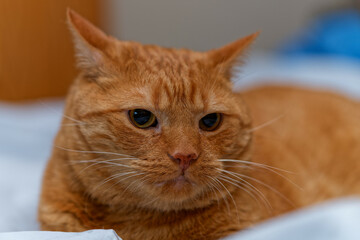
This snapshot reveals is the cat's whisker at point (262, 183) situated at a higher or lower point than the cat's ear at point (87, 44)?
lower

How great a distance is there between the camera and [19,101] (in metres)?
3.22

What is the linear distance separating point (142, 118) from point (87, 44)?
0.93 feet

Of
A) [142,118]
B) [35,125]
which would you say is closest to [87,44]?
[142,118]

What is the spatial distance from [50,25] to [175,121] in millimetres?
2282

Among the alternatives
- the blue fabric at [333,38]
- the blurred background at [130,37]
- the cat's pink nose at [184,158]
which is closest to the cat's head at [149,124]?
the cat's pink nose at [184,158]

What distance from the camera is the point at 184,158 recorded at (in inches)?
46.2

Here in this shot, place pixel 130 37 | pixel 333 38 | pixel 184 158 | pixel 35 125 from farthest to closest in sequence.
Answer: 1. pixel 130 37
2. pixel 333 38
3. pixel 35 125
4. pixel 184 158

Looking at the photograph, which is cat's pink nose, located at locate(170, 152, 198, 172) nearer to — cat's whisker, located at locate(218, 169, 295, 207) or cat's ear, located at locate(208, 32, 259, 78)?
cat's whisker, located at locate(218, 169, 295, 207)

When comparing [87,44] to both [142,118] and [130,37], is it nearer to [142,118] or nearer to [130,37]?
[142,118]

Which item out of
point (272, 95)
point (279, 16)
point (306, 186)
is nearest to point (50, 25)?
point (272, 95)

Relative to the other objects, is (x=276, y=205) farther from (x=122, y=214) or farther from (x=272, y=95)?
(x=272, y=95)

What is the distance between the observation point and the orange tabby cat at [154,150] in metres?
1.22

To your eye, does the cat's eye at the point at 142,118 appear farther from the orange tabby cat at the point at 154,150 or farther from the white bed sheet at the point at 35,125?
the white bed sheet at the point at 35,125

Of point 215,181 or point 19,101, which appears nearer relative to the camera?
point 215,181
